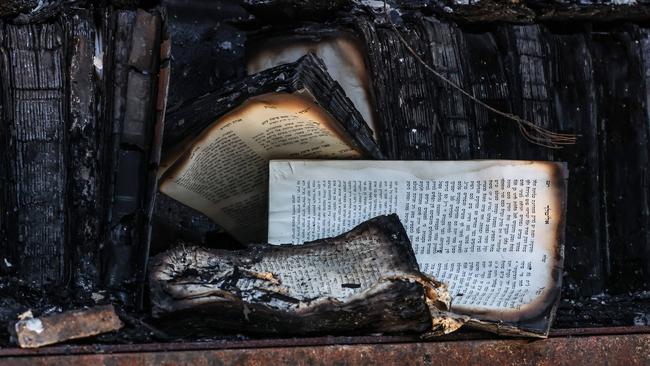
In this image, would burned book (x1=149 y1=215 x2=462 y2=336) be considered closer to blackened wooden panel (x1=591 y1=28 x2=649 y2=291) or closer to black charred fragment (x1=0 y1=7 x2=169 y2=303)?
black charred fragment (x1=0 y1=7 x2=169 y2=303)

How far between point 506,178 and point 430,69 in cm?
32

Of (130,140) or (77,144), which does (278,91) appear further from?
(77,144)

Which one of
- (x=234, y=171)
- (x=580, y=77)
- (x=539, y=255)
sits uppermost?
(x=580, y=77)


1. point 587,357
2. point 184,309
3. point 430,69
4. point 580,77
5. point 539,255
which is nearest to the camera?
point 184,309

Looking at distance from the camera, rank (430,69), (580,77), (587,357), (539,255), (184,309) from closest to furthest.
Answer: (184,309)
(587,357)
(539,255)
(430,69)
(580,77)

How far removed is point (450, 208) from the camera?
2.22m

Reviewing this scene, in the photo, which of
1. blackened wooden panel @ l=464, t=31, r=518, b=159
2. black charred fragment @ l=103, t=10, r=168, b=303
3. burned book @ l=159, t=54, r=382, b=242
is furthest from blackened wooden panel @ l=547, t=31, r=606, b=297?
black charred fragment @ l=103, t=10, r=168, b=303

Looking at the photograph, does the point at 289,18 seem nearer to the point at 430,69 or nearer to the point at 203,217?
the point at 430,69

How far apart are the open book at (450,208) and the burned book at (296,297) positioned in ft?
0.67

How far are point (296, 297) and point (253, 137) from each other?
1.46 feet

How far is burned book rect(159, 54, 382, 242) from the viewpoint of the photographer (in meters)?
2.10

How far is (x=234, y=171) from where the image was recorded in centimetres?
223

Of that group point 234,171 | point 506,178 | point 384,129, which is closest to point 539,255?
point 506,178

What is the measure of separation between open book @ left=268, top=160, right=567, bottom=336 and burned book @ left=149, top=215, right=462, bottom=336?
20 cm
